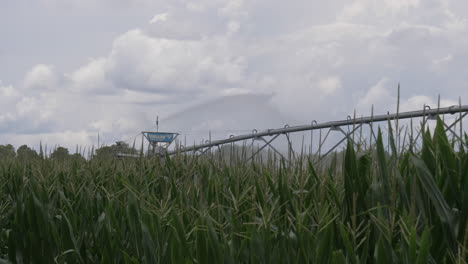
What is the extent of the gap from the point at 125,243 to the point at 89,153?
337 centimetres

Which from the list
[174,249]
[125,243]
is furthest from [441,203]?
[125,243]

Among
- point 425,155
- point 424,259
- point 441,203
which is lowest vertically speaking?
point 424,259

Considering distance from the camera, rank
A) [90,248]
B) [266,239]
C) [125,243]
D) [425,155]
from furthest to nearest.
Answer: [90,248] → [125,243] → [425,155] → [266,239]

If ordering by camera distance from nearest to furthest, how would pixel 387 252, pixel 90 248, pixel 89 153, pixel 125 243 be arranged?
pixel 387 252 → pixel 125 243 → pixel 90 248 → pixel 89 153

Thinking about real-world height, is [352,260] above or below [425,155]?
below

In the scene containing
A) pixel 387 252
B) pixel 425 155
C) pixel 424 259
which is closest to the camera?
pixel 424 259

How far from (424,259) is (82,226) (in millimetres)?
2456

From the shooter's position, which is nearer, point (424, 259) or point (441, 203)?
point (424, 259)

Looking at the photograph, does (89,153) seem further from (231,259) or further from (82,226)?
(231,259)

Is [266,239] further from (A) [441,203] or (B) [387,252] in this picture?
(A) [441,203]

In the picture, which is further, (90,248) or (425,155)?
(90,248)

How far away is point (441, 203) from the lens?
2377mm

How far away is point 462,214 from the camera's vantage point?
7.86ft

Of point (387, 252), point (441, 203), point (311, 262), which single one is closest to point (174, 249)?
point (311, 262)
